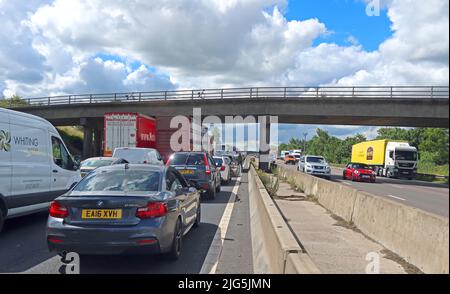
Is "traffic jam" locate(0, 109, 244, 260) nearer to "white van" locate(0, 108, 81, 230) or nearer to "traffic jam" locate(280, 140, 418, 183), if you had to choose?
"white van" locate(0, 108, 81, 230)

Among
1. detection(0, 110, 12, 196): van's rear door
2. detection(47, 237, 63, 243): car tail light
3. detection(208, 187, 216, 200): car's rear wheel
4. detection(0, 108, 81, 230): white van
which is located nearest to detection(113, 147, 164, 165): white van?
detection(208, 187, 216, 200): car's rear wheel

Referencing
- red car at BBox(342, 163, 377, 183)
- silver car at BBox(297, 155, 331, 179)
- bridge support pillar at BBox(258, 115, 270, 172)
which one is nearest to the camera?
red car at BBox(342, 163, 377, 183)

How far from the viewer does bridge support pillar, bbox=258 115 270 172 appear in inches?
1515

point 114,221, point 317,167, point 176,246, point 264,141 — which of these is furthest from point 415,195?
point 264,141

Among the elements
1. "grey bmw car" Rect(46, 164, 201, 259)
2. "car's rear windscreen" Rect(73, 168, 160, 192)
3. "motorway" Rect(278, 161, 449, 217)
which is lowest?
"motorway" Rect(278, 161, 449, 217)

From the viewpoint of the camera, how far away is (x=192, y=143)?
90.1ft

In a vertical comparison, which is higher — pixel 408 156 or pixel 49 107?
pixel 49 107

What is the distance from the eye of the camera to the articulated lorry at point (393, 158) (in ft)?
125

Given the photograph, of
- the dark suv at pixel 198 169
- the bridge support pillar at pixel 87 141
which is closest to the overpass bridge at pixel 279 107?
the bridge support pillar at pixel 87 141

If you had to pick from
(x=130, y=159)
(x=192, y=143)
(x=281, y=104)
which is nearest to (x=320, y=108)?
(x=281, y=104)

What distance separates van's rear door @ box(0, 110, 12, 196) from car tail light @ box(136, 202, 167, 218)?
3.53m

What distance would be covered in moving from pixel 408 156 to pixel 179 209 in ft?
117
